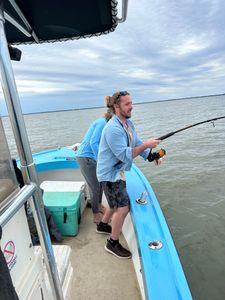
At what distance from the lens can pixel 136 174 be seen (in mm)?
3314

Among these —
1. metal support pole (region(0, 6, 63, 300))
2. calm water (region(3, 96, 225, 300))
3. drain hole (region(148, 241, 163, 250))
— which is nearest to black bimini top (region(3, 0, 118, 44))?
metal support pole (region(0, 6, 63, 300))

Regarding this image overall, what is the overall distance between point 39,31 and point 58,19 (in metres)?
0.19

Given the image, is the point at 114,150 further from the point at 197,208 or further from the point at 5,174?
the point at 197,208

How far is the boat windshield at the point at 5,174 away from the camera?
774mm

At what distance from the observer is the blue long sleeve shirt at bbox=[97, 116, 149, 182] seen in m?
2.04

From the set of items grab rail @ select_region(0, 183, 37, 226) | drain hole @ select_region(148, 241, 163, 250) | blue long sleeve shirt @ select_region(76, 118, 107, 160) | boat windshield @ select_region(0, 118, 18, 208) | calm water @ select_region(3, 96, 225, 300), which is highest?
boat windshield @ select_region(0, 118, 18, 208)

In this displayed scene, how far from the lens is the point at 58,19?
1279 millimetres

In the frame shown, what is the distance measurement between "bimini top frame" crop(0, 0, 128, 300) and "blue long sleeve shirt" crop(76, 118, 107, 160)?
1243mm

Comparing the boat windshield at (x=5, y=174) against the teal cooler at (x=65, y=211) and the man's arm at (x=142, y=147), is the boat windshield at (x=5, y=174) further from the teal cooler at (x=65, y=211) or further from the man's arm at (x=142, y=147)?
the teal cooler at (x=65, y=211)

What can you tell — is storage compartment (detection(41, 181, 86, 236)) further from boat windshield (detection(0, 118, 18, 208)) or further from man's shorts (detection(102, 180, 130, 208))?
boat windshield (detection(0, 118, 18, 208))

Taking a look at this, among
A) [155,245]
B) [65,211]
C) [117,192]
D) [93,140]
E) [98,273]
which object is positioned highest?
[93,140]

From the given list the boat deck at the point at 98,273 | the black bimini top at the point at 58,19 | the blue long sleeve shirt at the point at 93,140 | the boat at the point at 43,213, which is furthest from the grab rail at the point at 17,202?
the blue long sleeve shirt at the point at 93,140

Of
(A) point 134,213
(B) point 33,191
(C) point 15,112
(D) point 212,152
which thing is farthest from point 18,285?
(D) point 212,152

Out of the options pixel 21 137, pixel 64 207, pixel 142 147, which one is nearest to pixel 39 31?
pixel 21 137
